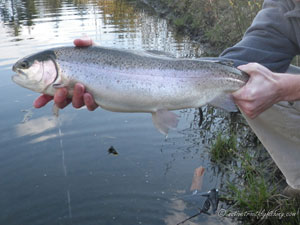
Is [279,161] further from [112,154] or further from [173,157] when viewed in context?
[112,154]

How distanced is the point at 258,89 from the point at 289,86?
0.87 feet

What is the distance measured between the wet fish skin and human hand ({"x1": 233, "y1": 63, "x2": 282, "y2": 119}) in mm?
138

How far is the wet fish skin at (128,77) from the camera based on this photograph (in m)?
2.52

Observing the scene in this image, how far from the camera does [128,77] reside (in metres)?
2.53

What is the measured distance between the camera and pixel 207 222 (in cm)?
370

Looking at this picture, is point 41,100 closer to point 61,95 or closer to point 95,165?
point 61,95

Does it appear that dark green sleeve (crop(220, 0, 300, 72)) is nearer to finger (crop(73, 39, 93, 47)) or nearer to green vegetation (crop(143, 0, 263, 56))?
finger (crop(73, 39, 93, 47))

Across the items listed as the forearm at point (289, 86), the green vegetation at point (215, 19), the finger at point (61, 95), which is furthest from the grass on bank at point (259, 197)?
the green vegetation at point (215, 19)

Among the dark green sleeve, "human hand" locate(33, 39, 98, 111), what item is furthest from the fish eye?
the dark green sleeve

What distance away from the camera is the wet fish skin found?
8.27ft

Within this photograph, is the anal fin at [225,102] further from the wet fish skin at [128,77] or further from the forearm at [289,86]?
the forearm at [289,86]

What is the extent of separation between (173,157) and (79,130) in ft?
5.88

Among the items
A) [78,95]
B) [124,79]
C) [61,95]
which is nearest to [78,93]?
[78,95]

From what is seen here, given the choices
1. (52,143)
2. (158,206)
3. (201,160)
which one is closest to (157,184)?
(158,206)
